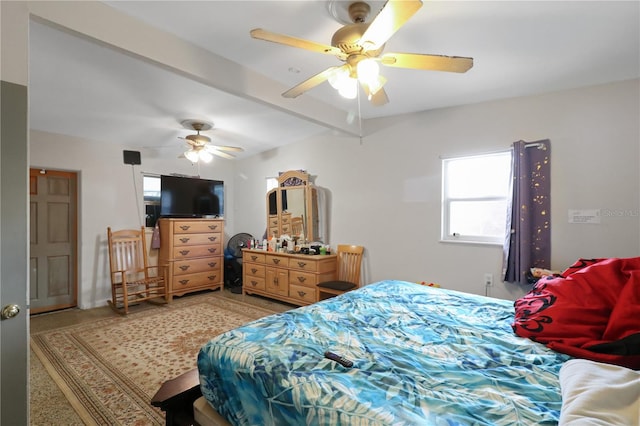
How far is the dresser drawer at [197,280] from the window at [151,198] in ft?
3.34

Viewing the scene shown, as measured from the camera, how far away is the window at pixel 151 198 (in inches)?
186

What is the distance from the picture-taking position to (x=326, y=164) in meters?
4.35

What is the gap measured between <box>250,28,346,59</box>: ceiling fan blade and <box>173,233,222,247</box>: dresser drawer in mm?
3741

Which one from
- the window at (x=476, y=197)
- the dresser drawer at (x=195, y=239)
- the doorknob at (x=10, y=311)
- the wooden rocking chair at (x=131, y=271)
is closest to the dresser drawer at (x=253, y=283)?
the dresser drawer at (x=195, y=239)

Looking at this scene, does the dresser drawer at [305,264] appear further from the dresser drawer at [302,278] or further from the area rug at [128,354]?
the area rug at [128,354]

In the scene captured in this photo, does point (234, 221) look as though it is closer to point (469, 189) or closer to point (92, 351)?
point (92, 351)

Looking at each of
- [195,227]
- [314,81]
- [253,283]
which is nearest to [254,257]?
[253,283]

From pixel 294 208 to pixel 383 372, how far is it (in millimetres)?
3519

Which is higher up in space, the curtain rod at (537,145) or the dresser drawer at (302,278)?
the curtain rod at (537,145)

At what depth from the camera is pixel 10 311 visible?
1.27 metres

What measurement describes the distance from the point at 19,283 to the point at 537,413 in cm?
207

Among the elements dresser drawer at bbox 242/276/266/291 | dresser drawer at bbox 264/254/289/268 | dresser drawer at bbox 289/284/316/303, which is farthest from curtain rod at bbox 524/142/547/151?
dresser drawer at bbox 242/276/266/291

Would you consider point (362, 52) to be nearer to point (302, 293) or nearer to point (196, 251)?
point (302, 293)

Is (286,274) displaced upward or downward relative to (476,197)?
downward
